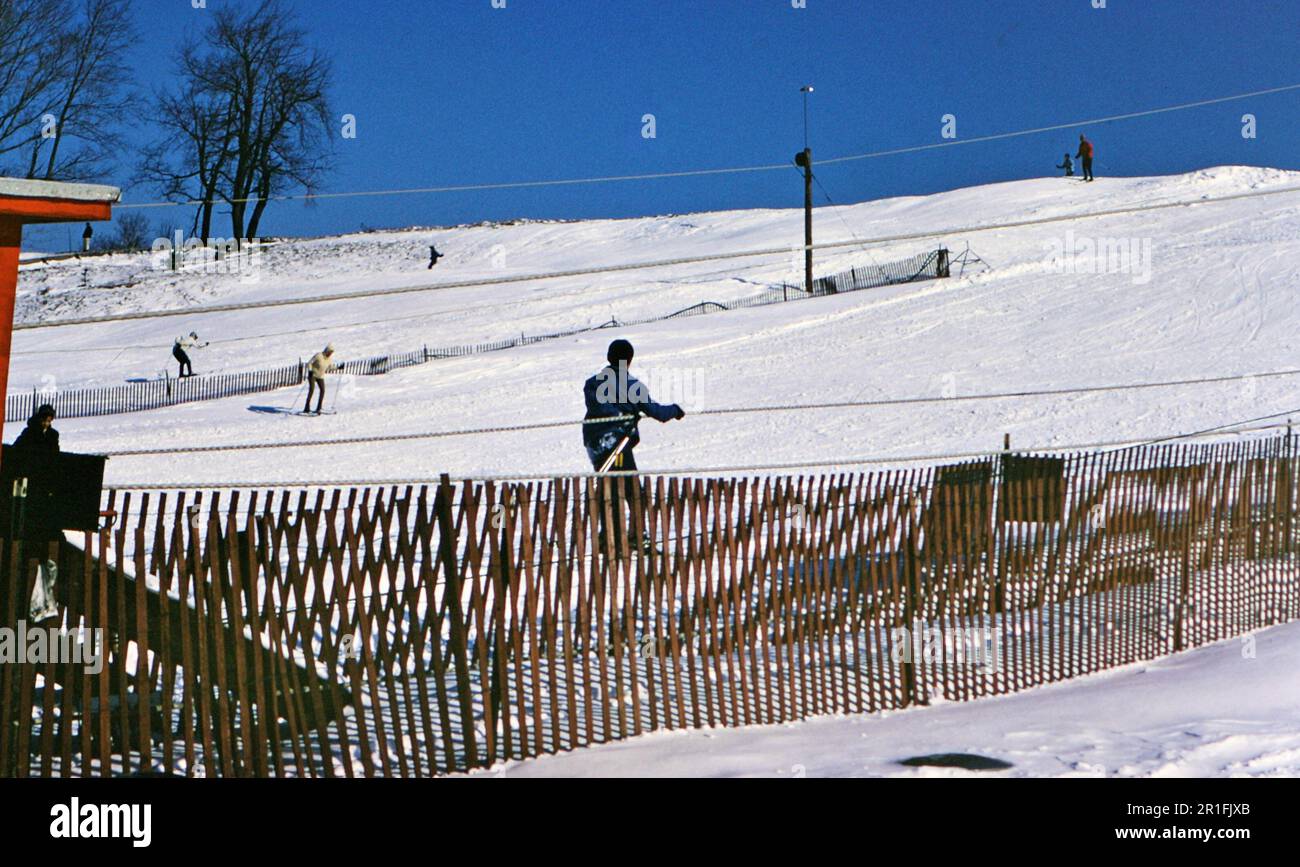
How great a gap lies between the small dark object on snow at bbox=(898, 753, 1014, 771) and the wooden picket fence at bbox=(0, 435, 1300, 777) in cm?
140

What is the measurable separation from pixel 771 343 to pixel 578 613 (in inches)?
1014

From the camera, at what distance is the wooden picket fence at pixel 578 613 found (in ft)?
18.9

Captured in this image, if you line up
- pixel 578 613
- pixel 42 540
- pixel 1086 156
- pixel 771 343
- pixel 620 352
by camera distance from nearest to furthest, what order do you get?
pixel 42 540 → pixel 578 613 → pixel 620 352 → pixel 771 343 → pixel 1086 156

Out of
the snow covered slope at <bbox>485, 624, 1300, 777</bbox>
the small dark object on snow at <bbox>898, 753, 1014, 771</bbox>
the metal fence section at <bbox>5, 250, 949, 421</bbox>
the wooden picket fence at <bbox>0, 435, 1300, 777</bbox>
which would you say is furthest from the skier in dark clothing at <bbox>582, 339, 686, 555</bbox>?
the metal fence section at <bbox>5, 250, 949, 421</bbox>

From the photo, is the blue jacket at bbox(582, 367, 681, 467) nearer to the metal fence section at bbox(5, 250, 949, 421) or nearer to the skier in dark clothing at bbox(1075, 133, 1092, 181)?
the metal fence section at bbox(5, 250, 949, 421)

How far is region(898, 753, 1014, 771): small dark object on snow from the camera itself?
5852 mm

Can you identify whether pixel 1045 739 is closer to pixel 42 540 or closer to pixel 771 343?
pixel 42 540

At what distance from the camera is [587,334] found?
36500 millimetres

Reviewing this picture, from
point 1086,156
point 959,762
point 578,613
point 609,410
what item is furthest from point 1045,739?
point 1086,156

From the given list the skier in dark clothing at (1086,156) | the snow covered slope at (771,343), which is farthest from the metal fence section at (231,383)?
the skier in dark clothing at (1086,156)

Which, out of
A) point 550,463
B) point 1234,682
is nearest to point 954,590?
point 1234,682

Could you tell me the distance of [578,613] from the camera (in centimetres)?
675
